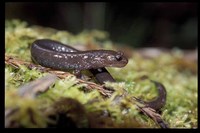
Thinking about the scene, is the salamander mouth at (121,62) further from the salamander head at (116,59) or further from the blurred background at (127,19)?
the blurred background at (127,19)

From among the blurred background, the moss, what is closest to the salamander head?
the moss

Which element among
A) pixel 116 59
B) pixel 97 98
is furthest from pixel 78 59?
pixel 97 98

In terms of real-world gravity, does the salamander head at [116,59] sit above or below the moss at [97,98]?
above

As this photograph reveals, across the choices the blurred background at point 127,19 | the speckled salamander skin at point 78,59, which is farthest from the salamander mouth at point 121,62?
the blurred background at point 127,19

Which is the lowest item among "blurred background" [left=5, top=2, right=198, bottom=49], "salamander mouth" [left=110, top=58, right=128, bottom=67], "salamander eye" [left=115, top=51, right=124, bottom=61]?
"salamander mouth" [left=110, top=58, right=128, bottom=67]

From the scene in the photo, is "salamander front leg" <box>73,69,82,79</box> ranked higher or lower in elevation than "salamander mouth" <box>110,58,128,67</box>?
lower

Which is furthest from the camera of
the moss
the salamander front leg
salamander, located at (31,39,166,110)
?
salamander, located at (31,39,166,110)

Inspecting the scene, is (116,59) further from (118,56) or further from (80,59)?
(80,59)

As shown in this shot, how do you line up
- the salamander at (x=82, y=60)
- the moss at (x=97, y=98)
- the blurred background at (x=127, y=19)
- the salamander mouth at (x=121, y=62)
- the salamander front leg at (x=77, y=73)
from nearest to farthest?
the moss at (x=97, y=98) → the salamander front leg at (x=77, y=73) → the salamander at (x=82, y=60) → the salamander mouth at (x=121, y=62) → the blurred background at (x=127, y=19)

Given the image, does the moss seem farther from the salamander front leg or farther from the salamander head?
the salamander front leg
